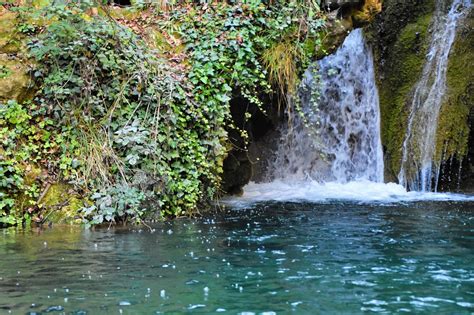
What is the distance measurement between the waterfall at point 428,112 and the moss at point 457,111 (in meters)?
0.14

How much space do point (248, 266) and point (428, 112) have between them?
8.26 meters

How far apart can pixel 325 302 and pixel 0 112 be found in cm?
578

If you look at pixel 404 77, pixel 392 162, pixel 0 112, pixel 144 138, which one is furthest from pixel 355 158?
pixel 0 112

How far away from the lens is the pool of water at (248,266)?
4848mm

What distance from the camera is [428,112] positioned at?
13.1m

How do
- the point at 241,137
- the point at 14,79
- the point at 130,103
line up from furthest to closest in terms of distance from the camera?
the point at 241,137
the point at 130,103
the point at 14,79

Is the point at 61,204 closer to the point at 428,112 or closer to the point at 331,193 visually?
the point at 331,193

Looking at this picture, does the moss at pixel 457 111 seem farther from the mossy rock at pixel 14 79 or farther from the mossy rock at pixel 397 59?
the mossy rock at pixel 14 79

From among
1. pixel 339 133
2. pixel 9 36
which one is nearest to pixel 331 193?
pixel 339 133

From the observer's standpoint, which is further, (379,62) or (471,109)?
(379,62)

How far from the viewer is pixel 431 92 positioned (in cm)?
1315

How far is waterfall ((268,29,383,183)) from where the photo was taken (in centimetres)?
1399

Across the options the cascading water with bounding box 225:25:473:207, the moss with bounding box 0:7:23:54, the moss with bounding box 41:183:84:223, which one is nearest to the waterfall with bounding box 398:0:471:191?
the cascading water with bounding box 225:25:473:207

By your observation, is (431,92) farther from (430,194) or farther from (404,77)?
(430,194)
